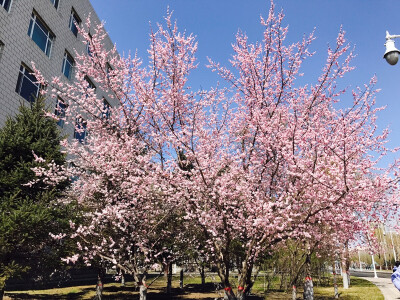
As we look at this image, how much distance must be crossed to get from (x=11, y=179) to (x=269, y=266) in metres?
19.1

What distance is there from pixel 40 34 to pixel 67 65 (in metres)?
3.81

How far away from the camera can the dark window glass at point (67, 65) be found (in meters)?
22.5

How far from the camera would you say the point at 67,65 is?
909 inches

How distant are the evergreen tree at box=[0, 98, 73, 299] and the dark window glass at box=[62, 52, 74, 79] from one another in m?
10.2

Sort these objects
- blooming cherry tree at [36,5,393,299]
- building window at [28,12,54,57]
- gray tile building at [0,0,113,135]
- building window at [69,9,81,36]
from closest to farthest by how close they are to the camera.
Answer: blooming cherry tree at [36,5,393,299], gray tile building at [0,0,113,135], building window at [28,12,54,57], building window at [69,9,81,36]

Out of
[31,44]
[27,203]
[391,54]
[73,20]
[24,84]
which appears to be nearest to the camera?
[391,54]

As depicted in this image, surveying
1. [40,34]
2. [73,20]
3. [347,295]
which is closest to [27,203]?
[40,34]

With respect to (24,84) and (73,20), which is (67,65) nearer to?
(73,20)

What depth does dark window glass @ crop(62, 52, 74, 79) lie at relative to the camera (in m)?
22.5

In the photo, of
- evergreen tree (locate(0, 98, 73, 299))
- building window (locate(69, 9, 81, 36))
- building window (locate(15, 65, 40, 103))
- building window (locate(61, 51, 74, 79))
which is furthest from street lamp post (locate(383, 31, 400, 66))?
building window (locate(69, 9, 81, 36))

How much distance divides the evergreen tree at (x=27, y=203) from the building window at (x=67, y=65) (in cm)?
1019

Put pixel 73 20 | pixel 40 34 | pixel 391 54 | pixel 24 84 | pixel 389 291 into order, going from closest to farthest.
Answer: pixel 391 54
pixel 24 84
pixel 40 34
pixel 389 291
pixel 73 20

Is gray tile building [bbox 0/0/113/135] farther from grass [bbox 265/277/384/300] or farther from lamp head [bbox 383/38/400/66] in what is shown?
grass [bbox 265/277/384/300]

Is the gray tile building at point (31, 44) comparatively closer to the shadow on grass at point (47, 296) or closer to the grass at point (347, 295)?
the shadow on grass at point (47, 296)
